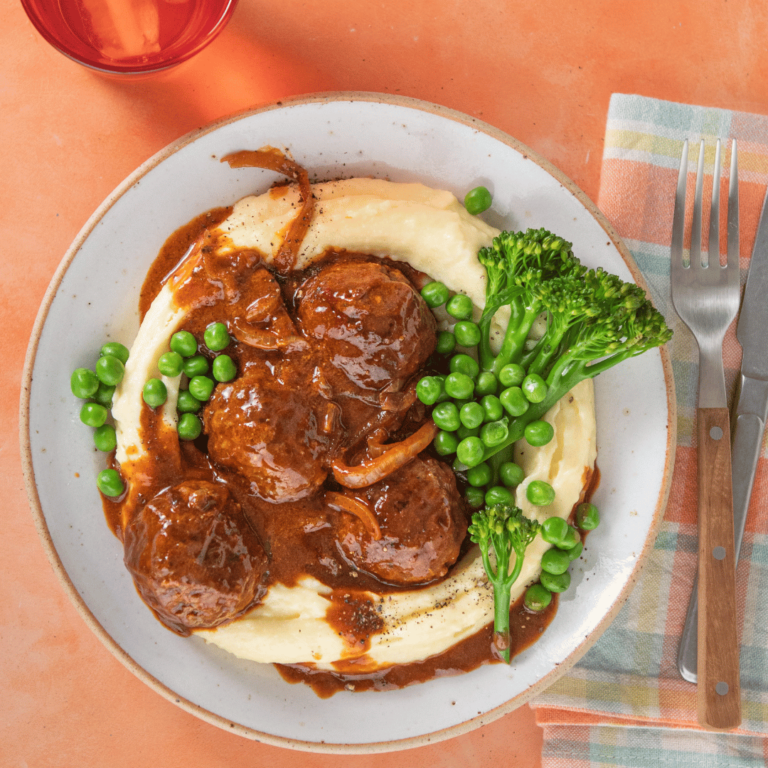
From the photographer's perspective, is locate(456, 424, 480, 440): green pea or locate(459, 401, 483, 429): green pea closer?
locate(459, 401, 483, 429): green pea

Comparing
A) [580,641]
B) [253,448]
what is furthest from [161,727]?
[580,641]

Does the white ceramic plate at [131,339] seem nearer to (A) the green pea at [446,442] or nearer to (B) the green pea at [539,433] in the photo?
(B) the green pea at [539,433]

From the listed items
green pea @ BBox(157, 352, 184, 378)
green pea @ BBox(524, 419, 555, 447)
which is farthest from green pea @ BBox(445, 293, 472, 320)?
green pea @ BBox(157, 352, 184, 378)

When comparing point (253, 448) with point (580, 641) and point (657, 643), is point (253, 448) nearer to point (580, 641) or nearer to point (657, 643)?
point (580, 641)

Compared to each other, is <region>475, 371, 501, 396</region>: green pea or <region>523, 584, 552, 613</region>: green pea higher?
<region>475, 371, 501, 396</region>: green pea

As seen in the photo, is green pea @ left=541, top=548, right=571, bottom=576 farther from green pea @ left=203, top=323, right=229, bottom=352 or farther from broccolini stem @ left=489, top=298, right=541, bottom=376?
green pea @ left=203, top=323, right=229, bottom=352

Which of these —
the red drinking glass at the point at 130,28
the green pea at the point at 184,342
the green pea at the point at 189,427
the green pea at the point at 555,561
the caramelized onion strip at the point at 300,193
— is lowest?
the green pea at the point at 555,561

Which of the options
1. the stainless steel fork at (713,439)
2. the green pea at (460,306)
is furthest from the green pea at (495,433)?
the stainless steel fork at (713,439)
